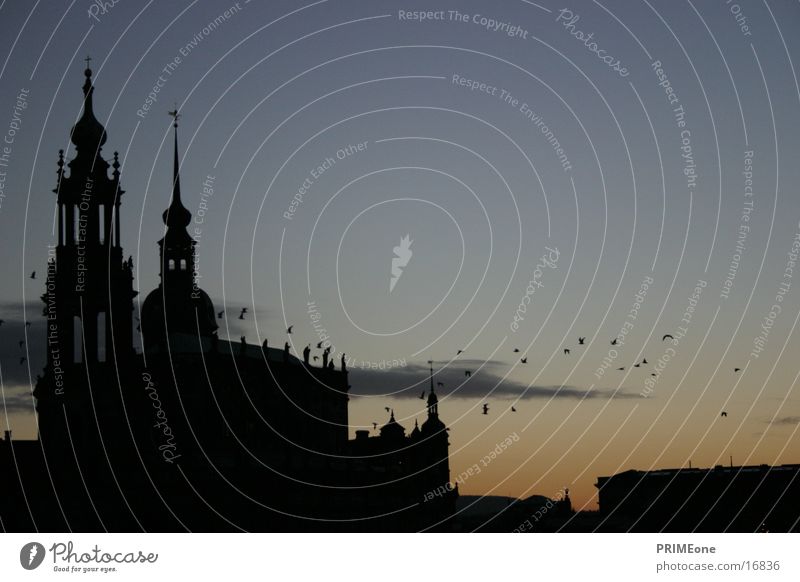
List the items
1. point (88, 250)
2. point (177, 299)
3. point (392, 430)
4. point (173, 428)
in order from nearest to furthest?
point (88, 250) < point (173, 428) < point (177, 299) < point (392, 430)

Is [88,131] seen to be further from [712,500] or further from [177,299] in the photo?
[712,500]

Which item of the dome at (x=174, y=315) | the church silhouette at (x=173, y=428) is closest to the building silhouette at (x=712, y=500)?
the church silhouette at (x=173, y=428)

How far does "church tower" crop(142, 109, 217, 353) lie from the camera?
296ft

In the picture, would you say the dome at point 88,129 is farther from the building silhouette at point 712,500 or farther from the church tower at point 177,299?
the building silhouette at point 712,500

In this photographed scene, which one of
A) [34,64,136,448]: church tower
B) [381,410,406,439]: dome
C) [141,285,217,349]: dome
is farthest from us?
[381,410,406,439]: dome

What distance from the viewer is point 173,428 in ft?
281
